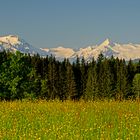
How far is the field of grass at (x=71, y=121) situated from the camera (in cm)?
1188

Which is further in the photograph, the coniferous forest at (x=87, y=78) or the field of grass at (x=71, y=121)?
the coniferous forest at (x=87, y=78)

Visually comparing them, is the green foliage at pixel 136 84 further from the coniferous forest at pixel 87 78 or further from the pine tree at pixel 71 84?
the pine tree at pixel 71 84

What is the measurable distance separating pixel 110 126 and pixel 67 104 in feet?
16.4

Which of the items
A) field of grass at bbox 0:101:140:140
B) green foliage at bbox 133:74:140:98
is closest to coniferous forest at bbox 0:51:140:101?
green foliage at bbox 133:74:140:98

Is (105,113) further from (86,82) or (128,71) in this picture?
(128,71)

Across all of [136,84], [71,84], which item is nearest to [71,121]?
[71,84]

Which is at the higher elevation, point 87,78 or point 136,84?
point 87,78

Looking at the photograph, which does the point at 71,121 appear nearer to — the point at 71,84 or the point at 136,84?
the point at 71,84

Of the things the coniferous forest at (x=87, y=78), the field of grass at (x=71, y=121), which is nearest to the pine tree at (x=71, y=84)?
the coniferous forest at (x=87, y=78)

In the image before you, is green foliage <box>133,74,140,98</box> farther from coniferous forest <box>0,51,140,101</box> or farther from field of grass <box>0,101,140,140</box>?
field of grass <box>0,101,140,140</box>

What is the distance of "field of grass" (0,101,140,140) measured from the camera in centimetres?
1188

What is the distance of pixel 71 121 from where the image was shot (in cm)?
1420

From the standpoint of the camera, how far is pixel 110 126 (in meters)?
13.0

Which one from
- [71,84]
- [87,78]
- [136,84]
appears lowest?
[71,84]
